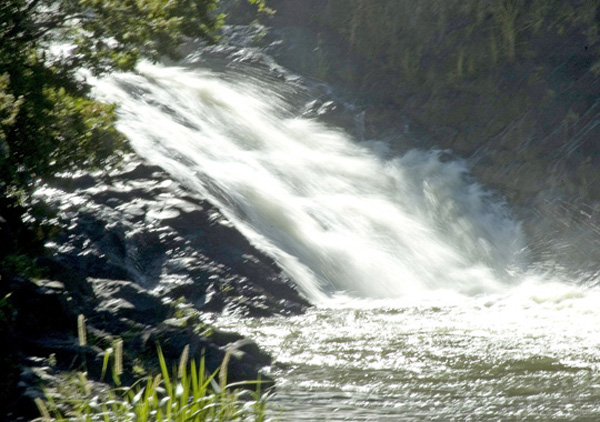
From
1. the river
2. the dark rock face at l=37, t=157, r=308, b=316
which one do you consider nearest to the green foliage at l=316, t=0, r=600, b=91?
the river

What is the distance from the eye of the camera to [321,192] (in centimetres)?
1872

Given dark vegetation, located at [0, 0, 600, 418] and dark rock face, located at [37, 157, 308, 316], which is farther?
dark rock face, located at [37, 157, 308, 316]

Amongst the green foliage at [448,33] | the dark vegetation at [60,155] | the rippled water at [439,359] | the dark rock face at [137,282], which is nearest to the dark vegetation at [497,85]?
the green foliage at [448,33]

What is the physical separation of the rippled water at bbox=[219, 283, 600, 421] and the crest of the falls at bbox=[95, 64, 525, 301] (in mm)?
1548

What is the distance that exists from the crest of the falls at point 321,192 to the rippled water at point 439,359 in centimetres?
155

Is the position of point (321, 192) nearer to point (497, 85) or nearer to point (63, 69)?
point (497, 85)

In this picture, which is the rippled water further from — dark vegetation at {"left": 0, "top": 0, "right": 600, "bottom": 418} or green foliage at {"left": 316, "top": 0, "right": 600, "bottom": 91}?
green foliage at {"left": 316, "top": 0, "right": 600, "bottom": 91}

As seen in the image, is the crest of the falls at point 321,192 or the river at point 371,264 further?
the crest of the falls at point 321,192

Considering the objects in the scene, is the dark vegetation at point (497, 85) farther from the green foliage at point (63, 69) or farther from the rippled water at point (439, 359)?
the green foliage at point (63, 69)

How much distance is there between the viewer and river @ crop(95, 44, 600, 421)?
919 cm

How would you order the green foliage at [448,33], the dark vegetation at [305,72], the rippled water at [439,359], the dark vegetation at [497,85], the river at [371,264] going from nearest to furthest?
the rippled water at [439,359]
the river at [371,264]
the dark vegetation at [305,72]
the dark vegetation at [497,85]
the green foliage at [448,33]

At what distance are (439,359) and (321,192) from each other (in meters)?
8.65

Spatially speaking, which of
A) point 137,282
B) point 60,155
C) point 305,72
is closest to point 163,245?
point 137,282

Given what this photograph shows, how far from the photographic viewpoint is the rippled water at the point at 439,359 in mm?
8508
